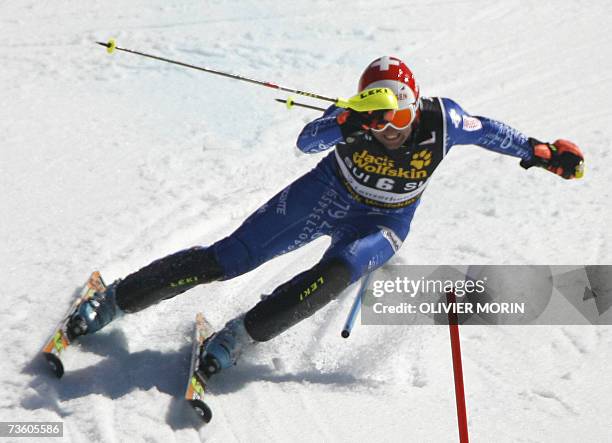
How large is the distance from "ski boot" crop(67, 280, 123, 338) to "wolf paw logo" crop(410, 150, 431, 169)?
1.81m

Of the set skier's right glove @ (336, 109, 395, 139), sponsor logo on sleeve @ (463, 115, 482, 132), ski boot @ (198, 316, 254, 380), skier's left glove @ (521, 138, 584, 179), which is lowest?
ski boot @ (198, 316, 254, 380)

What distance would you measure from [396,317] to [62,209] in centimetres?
240

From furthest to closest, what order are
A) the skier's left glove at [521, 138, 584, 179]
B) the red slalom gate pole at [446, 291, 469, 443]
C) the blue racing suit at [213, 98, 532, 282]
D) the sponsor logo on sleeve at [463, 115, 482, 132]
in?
the skier's left glove at [521, 138, 584, 179] → the sponsor logo on sleeve at [463, 115, 482, 132] → the blue racing suit at [213, 98, 532, 282] → the red slalom gate pole at [446, 291, 469, 443]

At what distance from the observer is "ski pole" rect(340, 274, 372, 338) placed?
4.67 metres

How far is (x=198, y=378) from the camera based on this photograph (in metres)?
4.34

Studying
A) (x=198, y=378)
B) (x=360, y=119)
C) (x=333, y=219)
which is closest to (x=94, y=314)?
(x=198, y=378)

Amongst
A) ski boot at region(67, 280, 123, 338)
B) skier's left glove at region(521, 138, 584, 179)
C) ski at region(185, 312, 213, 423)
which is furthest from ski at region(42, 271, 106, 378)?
skier's left glove at region(521, 138, 584, 179)

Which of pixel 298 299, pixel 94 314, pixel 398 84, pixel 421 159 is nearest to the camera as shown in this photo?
pixel 298 299

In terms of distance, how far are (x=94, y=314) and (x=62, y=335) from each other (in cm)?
20

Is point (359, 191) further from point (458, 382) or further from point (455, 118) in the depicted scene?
point (458, 382)

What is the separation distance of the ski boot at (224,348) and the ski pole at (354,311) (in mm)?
550

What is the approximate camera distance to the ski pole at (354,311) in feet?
15.3

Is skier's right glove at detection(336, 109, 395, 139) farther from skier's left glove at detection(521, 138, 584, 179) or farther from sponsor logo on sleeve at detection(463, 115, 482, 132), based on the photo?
skier's left glove at detection(521, 138, 584, 179)

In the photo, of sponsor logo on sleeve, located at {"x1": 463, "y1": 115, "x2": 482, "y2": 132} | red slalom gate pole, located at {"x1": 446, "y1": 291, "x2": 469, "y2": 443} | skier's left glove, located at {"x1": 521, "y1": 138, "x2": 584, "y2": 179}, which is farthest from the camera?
skier's left glove, located at {"x1": 521, "y1": 138, "x2": 584, "y2": 179}
